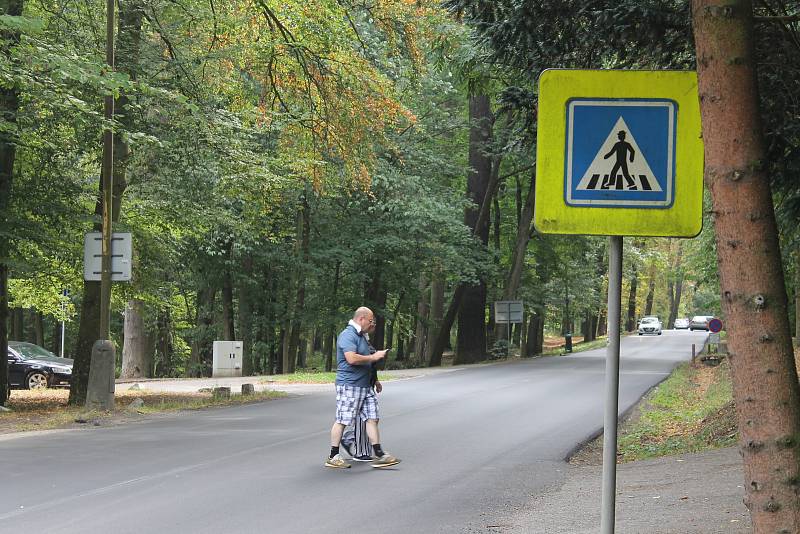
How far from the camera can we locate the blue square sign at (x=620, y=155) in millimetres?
4137

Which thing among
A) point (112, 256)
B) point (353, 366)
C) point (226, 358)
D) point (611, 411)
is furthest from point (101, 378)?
point (226, 358)

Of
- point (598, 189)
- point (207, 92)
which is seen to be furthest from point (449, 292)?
point (598, 189)

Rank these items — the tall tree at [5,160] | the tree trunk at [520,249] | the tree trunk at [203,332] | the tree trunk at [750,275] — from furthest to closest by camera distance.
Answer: the tree trunk at [203,332] < the tree trunk at [520,249] < the tall tree at [5,160] < the tree trunk at [750,275]

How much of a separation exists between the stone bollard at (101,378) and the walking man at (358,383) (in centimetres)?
728

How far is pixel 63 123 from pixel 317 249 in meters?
20.2

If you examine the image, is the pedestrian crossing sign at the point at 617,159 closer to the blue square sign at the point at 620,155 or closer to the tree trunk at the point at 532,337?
the blue square sign at the point at 620,155

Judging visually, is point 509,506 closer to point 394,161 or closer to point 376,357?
point 376,357

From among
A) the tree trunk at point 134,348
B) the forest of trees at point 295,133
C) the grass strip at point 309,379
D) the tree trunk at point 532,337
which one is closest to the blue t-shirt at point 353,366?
the forest of trees at point 295,133

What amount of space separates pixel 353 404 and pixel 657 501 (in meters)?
4.05

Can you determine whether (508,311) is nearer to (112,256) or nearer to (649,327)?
(112,256)

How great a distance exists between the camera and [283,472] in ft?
36.6

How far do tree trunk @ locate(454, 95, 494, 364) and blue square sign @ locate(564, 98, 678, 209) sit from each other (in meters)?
34.2

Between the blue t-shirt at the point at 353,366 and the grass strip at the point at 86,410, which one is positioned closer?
the blue t-shirt at the point at 353,366

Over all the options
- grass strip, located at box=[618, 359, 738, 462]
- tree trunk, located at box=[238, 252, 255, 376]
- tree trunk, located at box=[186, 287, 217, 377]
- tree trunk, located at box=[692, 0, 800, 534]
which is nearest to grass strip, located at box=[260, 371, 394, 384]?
grass strip, located at box=[618, 359, 738, 462]
